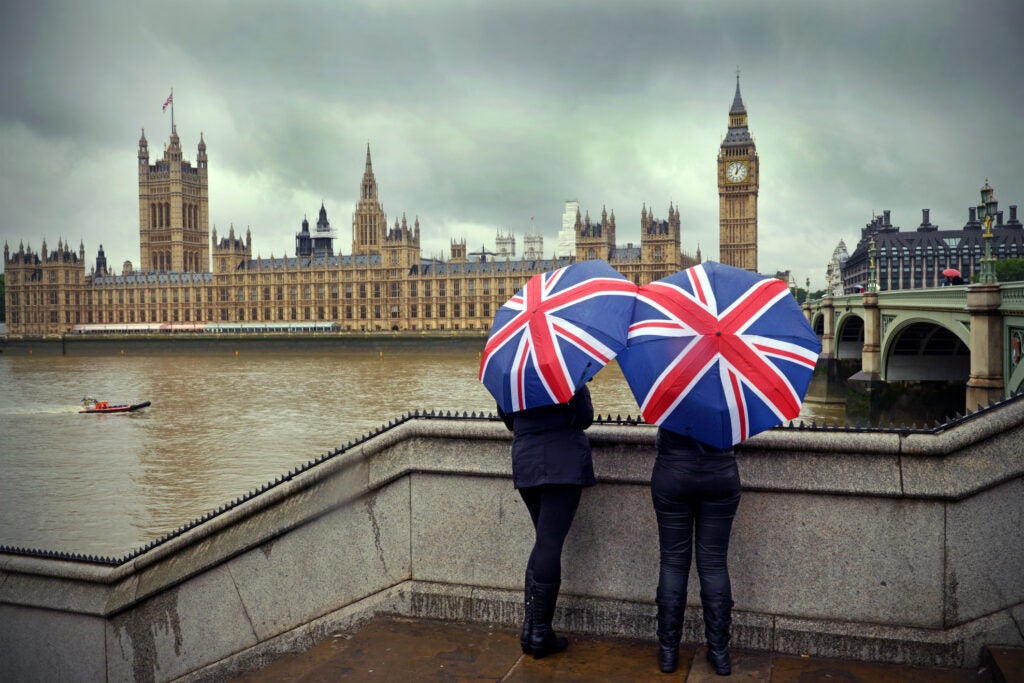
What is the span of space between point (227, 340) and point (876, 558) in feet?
256

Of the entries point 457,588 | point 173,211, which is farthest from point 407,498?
point 173,211

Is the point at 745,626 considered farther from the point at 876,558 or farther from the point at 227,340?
the point at 227,340

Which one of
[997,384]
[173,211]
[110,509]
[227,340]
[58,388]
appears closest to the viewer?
[110,509]

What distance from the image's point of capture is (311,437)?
2359cm

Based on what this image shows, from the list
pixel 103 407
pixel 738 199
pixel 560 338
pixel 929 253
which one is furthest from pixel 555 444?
pixel 929 253

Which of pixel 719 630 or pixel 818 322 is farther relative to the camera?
pixel 818 322

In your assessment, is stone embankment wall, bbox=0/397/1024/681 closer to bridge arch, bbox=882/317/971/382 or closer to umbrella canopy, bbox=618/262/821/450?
umbrella canopy, bbox=618/262/821/450

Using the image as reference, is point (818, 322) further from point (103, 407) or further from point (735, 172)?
point (735, 172)

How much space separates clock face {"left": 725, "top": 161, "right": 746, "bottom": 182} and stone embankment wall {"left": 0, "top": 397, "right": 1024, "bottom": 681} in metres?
91.1

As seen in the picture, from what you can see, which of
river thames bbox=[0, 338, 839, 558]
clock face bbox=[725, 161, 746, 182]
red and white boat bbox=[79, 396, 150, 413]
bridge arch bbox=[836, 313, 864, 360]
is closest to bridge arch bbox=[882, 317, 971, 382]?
river thames bbox=[0, 338, 839, 558]

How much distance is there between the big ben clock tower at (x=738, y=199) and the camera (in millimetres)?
90250

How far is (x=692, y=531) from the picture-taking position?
384 cm

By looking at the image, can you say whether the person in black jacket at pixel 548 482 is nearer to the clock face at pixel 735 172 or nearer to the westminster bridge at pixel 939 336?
the westminster bridge at pixel 939 336

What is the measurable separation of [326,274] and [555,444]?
9170cm
